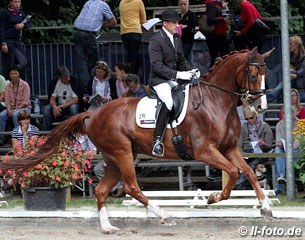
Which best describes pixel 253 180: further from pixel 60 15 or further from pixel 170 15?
pixel 60 15

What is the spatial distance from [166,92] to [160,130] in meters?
0.52

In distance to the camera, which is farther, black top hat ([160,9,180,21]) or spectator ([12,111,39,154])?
spectator ([12,111,39,154])

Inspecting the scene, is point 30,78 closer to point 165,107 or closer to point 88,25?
point 88,25

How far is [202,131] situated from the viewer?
44.9ft

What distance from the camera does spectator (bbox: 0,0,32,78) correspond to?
62.2ft

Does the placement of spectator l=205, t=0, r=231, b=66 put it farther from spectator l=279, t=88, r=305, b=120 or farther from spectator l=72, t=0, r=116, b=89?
spectator l=279, t=88, r=305, b=120

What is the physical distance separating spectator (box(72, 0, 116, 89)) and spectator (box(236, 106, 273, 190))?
133 inches

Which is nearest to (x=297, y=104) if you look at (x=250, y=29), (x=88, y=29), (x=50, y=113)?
(x=250, y=29)

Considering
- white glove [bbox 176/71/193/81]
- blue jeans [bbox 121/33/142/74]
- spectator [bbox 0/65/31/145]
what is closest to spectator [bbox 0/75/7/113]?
spectator [bbox 0/65/31/145]

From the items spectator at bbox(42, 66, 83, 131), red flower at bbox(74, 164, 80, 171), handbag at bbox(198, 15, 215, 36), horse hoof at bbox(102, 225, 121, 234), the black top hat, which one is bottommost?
horse hoof at bbox(102, 225, 121, 234)

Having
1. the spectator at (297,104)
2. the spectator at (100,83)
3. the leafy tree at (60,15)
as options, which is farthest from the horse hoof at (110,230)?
the leafy tree at (60,15)

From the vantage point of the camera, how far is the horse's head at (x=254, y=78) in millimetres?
13516

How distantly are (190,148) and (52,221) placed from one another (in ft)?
7.45

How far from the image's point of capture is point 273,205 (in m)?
15.0
